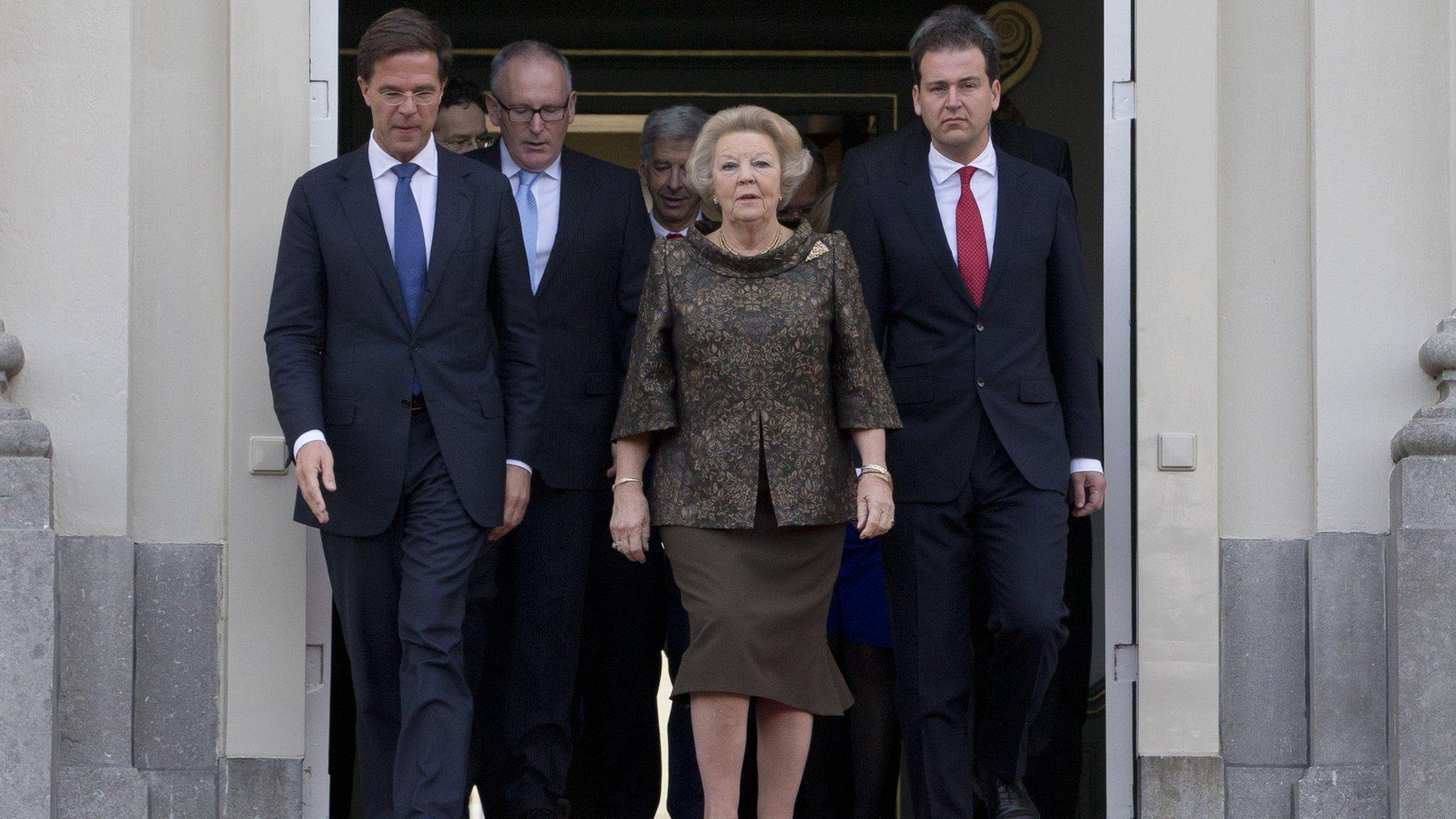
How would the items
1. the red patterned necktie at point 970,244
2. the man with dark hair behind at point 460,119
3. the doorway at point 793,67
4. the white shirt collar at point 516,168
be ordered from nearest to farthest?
the red patterned necktie at point 970,244
the white shirt collar at point 516,168
the man with dark hair behind at point 460,119
the doorway at point 793,67

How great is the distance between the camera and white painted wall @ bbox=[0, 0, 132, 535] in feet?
18.5

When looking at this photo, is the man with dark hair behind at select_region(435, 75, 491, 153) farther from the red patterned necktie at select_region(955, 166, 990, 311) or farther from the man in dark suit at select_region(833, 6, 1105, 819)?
the red patterned necktie at select_region(955, 166, 990, 311)

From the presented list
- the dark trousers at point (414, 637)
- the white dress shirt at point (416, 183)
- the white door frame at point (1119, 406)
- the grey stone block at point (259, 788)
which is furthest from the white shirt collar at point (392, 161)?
the white door frame at point (1119, 406)

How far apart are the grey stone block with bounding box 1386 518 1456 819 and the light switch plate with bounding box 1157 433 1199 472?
0.62m

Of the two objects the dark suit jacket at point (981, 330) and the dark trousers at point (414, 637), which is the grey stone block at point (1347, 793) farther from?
the dark trousers at point (414, 637)

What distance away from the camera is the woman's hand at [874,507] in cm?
494

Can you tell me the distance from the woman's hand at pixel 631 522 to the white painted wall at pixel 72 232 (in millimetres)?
1541

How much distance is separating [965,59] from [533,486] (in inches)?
66.1

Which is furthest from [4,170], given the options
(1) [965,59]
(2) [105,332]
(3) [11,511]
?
(1) [965,59]

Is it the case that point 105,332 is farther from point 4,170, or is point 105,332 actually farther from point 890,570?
point 890,570

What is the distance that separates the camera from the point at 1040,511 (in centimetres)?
526

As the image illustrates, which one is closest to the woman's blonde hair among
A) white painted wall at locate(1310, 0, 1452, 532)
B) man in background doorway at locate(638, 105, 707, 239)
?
man in background doorway at locate(638, 105, 707, 239)

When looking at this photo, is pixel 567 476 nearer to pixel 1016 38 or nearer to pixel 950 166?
pixel 950 166

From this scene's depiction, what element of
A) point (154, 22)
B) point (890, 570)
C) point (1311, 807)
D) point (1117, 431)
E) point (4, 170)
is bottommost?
point (1311, 807)
